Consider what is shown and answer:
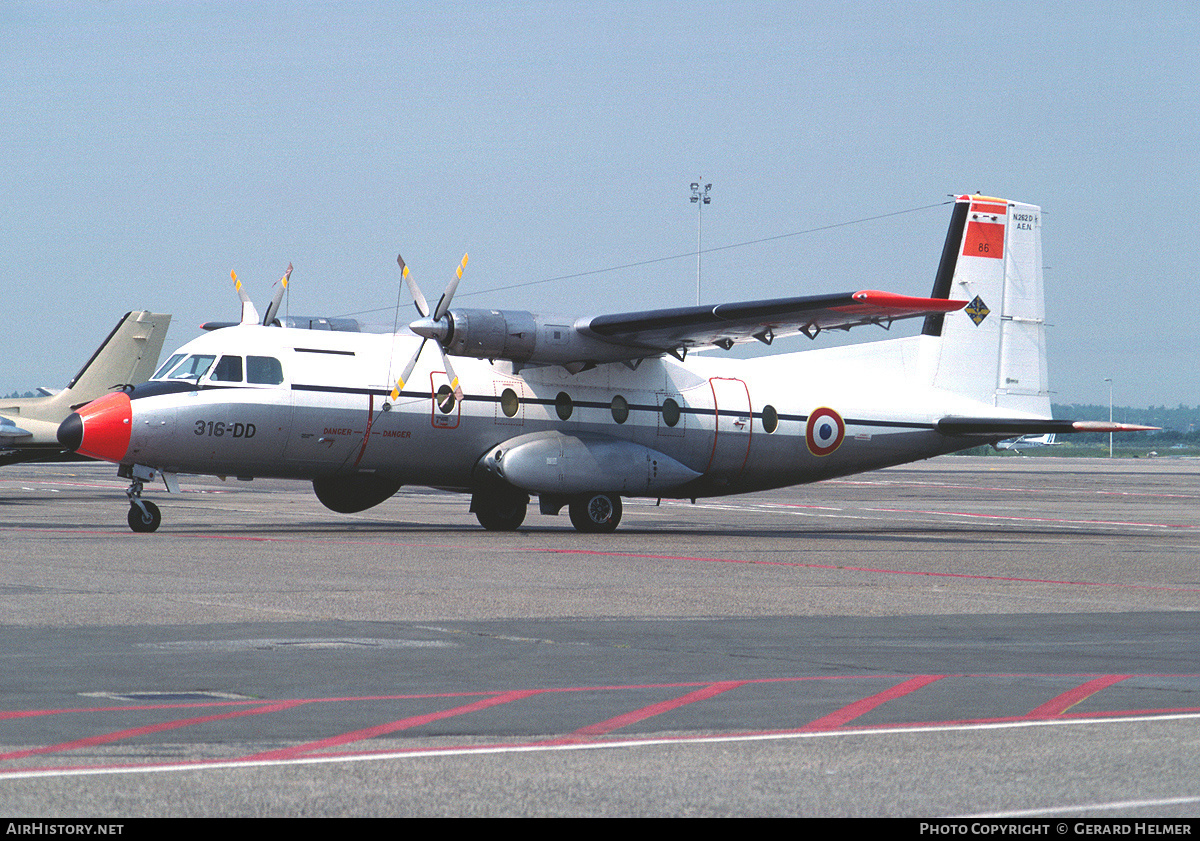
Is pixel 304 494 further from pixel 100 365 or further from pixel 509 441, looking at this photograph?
pixel 509 441

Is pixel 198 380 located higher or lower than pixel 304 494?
higher

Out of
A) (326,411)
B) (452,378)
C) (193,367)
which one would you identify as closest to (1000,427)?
(452,378)

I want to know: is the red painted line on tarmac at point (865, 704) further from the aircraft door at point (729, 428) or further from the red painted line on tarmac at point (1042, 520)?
the red painted line on tarmac at point (1042, 520)

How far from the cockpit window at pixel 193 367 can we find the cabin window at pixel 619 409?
7.42 meters

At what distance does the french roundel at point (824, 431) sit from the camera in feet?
94.8

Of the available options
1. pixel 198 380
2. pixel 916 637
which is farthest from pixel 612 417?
pixel 916 637

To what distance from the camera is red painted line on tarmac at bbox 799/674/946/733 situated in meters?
→ 7.92

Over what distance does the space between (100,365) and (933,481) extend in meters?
37.6

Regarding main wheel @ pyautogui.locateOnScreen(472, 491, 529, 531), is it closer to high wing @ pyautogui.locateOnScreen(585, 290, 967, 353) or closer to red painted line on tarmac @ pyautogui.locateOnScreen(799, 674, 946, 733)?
high wing @ pyautogui.locateOnScreen(585, 290, 967, 353)

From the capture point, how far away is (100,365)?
39.4 meters

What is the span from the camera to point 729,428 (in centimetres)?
2814

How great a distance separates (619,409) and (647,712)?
19.2 m

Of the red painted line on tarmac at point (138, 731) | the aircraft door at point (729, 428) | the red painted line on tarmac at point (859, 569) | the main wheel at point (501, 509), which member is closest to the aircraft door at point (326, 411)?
the main wheel at point (501, 509)
